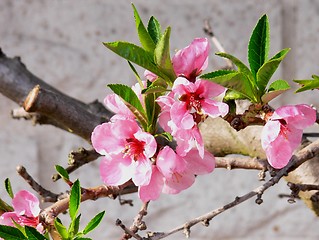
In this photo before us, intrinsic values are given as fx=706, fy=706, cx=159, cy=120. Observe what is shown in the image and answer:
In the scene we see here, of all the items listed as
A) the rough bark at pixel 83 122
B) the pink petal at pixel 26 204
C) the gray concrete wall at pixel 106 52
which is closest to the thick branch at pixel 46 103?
the rough bark at pixel 83 122

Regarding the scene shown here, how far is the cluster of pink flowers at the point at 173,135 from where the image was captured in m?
0.36

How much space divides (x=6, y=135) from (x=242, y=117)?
1.91 feet

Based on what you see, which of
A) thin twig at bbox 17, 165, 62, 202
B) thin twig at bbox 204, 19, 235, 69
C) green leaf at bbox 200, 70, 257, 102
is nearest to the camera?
green leaf at bbox 200, 70, 257, 102

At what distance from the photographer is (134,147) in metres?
0.39

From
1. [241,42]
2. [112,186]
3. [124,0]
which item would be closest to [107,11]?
[124,0]

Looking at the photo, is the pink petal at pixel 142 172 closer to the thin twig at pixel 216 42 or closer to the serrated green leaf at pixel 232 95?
the serrated green leaf at pixel 232 95

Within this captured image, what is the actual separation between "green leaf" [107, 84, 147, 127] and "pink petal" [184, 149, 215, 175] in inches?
1.3

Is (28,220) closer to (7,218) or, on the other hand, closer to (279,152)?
(7,218)

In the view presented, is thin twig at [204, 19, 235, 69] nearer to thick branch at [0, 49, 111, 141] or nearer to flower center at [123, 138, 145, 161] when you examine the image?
thick branch at [0, 49, 111, 141]

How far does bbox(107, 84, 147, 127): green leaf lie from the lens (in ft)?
1.18

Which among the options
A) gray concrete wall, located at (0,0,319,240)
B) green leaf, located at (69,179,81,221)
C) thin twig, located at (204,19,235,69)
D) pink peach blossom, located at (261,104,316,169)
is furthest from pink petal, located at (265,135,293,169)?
gray concrete wall, located at (0,0,319,240)

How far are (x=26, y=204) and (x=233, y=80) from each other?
14 cm

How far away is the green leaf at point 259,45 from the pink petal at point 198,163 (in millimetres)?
55

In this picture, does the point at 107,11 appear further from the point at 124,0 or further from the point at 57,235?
the point at 57,235
